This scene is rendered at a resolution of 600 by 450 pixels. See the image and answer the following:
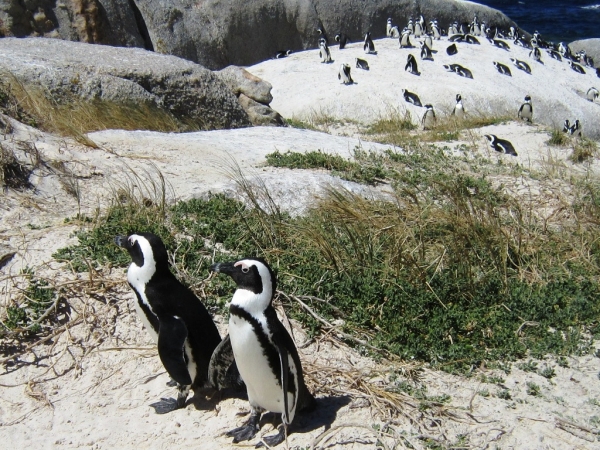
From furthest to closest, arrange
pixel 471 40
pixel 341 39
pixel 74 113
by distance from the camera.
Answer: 1. pixel 471 40
2. pixel 341 39
3. pixel 74 113

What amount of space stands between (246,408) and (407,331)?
127 cm

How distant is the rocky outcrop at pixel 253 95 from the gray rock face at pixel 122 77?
0.72 m

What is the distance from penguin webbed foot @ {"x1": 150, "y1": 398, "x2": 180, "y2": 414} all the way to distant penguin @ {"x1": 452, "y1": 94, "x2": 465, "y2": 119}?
1183cm

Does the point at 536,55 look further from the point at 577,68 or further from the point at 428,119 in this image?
the point at 428,119

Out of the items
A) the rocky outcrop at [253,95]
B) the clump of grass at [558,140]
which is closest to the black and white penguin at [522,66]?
the clump of grass at [558,140]

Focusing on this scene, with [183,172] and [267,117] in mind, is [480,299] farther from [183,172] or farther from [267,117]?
[267,117]

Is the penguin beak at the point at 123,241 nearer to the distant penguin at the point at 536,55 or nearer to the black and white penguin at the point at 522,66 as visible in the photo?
the black and white penguin at the point at 522,66

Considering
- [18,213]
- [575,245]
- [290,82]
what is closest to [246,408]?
[18,213]

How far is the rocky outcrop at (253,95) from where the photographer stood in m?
11.5

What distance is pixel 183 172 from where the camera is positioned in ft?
22.7

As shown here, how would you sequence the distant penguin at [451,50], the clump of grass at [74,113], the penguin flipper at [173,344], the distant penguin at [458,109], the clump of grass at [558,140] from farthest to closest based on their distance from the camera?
the distant penguin at [451,50] < the distant penguin at [458,109] < the clump of grass at [558,140] < the clump of grass at [74,113] < the penguin flipper at [173,344]

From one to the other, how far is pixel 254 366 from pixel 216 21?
57.2 ft

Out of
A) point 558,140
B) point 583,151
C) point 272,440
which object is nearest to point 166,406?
point 272,440

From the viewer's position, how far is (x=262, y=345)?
333cm
